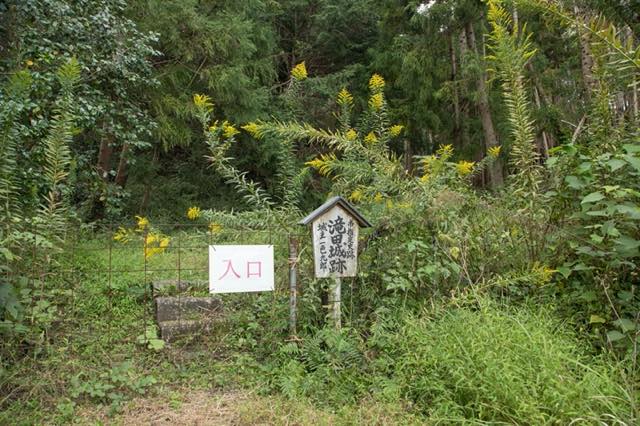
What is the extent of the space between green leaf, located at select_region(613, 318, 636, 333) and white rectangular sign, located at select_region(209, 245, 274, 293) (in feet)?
6.92

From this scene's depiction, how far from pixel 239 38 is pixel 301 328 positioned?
6.59 m

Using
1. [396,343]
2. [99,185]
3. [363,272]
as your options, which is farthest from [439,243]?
[99,185]

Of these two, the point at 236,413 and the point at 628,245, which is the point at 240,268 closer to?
the point at 236,413

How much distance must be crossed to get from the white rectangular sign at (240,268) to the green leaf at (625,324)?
2.11 m

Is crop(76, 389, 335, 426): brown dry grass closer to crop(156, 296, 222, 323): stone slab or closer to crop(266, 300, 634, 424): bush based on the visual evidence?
crop(266, 300, 634, 424): bush

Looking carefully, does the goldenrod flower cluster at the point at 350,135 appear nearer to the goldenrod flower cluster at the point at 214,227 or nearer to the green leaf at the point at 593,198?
the goldenrod flower cluster at the point at 214,227

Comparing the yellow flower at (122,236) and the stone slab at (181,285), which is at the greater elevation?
the yellow flower at (122,236)

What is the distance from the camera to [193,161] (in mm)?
12055

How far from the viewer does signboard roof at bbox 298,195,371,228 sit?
3.25 metres

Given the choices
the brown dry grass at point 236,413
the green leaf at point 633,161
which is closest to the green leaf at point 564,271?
the green leaf at point 633,161

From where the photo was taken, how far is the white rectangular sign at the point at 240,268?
10.5 feet

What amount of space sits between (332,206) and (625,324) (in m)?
1.86

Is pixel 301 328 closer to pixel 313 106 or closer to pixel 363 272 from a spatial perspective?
pixel 363 272

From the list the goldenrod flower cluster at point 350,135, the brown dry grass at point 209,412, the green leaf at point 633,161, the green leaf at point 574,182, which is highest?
the goldenrod flower cluster at point 350,135
